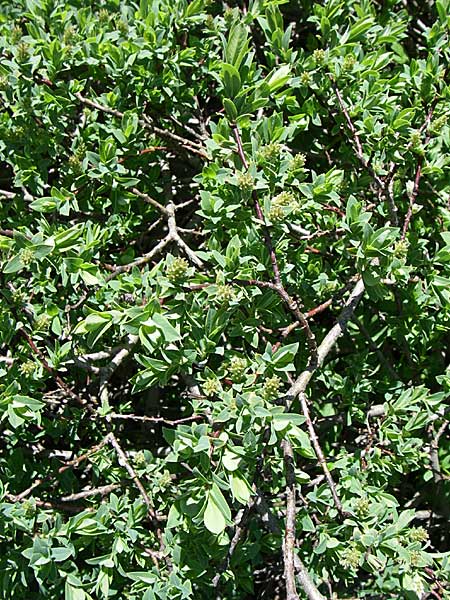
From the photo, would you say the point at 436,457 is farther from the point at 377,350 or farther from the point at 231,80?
the point at 231,80

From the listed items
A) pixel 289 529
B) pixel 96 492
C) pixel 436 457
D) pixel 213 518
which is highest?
pixel 213 518

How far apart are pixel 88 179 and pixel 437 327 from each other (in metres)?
1.18

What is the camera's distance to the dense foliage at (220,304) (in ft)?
6.07

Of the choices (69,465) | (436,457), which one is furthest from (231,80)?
(436,457)

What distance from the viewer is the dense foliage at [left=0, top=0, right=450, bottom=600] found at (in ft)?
6.07

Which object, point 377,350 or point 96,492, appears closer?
point 96,492

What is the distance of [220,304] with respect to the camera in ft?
5.90

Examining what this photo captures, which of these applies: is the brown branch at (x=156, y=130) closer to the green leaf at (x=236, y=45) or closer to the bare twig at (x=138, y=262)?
the bare twig at (x=138, y=262)

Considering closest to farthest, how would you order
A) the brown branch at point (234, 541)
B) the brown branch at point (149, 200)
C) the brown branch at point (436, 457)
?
the brown branch at point (234, 541)
the brown branch at point (149, 200)
the brown branch at point (436, 457)

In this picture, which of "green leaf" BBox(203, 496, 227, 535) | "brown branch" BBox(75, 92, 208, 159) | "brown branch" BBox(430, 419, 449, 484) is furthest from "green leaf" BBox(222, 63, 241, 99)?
"brown branch" BBox(430, 419, 449, 484)

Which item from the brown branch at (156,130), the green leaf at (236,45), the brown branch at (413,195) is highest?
the green leaf at (236,45)

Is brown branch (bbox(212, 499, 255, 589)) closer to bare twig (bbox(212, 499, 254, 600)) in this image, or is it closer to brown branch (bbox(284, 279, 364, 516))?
bare twig (bbox(212, 499, 254, 600))

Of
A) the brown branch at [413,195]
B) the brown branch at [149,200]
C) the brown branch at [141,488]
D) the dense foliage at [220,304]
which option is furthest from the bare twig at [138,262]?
the brown branch at [413,195]

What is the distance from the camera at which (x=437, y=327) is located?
230cm
